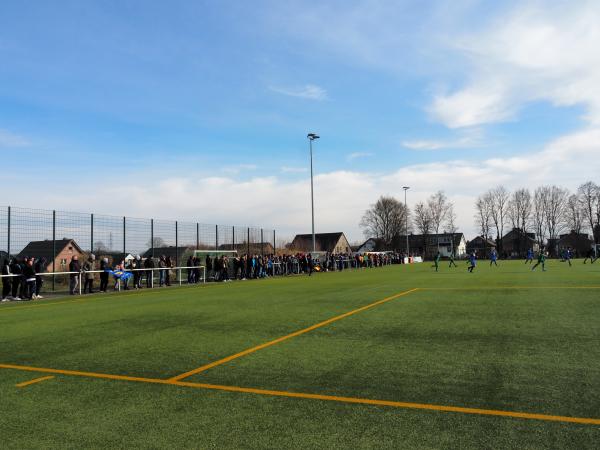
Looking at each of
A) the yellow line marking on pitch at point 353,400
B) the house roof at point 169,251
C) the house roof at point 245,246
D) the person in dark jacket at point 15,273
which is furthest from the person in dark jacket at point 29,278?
the house roof at point 245,246

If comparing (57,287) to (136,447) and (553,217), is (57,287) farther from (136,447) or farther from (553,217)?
(553,217)

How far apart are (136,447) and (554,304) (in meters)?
11.6

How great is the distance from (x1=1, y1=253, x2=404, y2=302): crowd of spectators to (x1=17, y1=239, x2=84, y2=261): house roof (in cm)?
45

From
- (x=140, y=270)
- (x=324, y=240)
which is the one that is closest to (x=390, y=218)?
(x=324, y=240)

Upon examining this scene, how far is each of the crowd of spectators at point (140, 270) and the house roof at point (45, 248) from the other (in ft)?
1.47

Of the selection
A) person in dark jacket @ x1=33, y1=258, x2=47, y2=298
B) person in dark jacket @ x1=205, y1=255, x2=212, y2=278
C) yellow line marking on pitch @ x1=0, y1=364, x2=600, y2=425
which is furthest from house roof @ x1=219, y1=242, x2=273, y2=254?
yellow line marking on pitch @ x1=0, y1=364, x2=600, y2=425

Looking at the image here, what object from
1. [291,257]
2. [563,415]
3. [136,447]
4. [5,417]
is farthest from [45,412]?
[291,257]

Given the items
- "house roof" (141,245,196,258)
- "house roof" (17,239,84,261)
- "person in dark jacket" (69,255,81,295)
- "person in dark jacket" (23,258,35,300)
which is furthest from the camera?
"house roof" (141,245,196,258)

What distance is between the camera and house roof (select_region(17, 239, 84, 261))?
65.4 feet

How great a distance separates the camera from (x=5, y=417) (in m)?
4.59

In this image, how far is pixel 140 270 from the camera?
2364 cm

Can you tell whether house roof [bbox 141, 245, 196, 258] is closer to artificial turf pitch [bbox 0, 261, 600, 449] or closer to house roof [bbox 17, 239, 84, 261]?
house roof [bbox 17, 239, 84, 261]

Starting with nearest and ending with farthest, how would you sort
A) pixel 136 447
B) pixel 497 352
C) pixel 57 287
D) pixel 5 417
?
pixel 136 447
pixel 5 417
pixel 497 352
pixel 57 287

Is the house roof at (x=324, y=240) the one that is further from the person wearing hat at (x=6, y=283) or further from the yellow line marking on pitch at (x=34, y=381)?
the yellow line marking on pitch at (x=34, y=381)
